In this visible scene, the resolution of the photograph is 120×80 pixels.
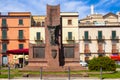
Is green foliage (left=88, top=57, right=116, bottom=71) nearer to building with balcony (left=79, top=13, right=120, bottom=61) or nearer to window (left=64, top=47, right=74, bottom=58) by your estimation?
window (left=64, top=47, right=74, bottom=58)

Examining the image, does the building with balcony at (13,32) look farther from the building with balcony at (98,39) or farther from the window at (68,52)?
the window at (68,52)

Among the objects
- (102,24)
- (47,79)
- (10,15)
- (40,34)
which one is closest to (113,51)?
(102,24)

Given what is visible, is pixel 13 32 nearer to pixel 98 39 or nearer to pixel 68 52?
pixel 98 39

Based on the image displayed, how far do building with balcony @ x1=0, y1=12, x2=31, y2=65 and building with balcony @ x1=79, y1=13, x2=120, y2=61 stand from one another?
Result: 1291 centimetres

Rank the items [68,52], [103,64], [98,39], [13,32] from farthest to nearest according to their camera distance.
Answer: [98,39]
[13,32]
[68,52]
[103,64]

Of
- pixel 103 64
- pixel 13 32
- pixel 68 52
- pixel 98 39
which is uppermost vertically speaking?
pixel 13 32

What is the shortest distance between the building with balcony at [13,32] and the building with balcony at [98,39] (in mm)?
12908

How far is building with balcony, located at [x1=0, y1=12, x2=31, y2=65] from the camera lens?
78.1 meters

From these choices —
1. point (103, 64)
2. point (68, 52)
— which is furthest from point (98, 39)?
point (103, 64)

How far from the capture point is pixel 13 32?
79.0 metres

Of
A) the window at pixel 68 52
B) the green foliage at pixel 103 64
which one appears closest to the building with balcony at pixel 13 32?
the window at pixel 68 52

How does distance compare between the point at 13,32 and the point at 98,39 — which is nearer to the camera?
the point at 13,32

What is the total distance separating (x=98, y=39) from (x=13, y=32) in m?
19.8

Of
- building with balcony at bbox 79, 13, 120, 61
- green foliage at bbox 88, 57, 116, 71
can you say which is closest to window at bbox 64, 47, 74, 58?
green foliage at bbox 88, 57, 116, 71
